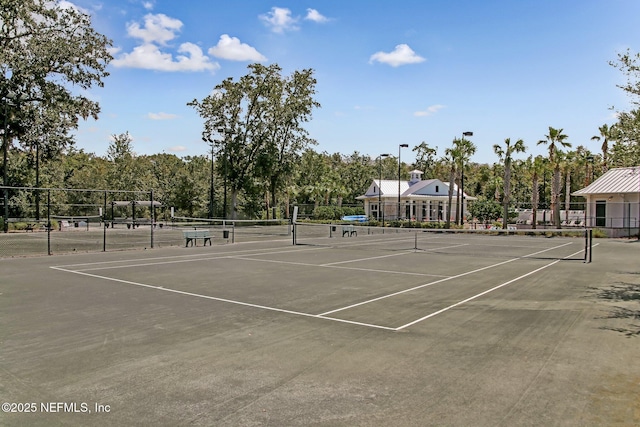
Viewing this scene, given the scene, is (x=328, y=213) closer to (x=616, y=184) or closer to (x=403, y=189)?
(x=403, y=189)

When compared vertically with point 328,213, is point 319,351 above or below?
below

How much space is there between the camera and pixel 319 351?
22.1 feet

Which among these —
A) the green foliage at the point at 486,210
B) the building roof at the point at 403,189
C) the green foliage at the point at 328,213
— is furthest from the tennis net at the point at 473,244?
the building roof at the point at 403,189

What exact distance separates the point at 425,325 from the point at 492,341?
1.29 metres

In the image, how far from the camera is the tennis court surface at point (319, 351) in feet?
15.6

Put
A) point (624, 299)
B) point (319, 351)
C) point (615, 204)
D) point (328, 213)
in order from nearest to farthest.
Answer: point (319, 351) < point (624, 299) < point (615, 204) < point (328, 213)

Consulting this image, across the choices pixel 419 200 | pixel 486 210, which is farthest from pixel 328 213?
pixel 486 210

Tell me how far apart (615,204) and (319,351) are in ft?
130

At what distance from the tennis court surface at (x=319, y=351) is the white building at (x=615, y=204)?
27.3 m

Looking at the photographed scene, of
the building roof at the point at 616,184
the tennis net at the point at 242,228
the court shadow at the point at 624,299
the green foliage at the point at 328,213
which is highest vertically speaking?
the building roof at the point at 616,184

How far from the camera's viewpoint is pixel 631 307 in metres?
9.77

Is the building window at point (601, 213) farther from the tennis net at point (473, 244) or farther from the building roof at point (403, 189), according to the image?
the building roof at point (403, 189)

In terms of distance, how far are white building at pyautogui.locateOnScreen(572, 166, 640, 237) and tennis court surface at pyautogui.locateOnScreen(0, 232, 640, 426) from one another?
27.3 metres

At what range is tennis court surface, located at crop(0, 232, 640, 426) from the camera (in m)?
4.75
